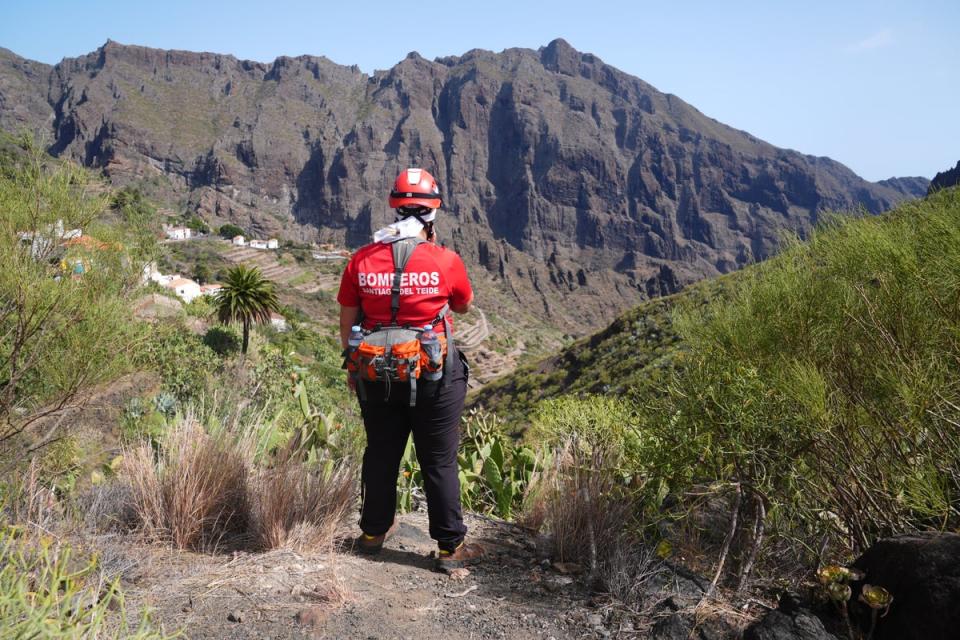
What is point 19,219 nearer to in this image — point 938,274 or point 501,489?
point 501,489

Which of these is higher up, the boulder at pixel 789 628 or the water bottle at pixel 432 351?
the water bottle at pixel 432 351

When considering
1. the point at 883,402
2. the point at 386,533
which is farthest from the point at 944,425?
the point at 386,533

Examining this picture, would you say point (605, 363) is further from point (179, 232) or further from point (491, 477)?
point (179, 232)

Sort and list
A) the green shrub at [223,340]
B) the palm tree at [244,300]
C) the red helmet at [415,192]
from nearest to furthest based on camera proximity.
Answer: the red helmet at [415,192], the green shrub at [223,340], the palm tree at [244,300]

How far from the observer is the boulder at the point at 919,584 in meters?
2.15

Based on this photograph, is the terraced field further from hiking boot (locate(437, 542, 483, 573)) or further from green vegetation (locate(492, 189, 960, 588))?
green vegetation (locate(492, 189, 960, 588))

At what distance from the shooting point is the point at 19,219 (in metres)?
4.75

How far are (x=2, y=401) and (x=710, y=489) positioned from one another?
4637 mm

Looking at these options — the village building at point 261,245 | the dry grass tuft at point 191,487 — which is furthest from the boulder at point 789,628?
the village building at point 261,245

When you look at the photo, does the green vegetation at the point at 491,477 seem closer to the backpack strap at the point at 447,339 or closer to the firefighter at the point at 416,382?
the firefighter at the point at 416,382

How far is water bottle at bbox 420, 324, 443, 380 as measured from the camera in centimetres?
325

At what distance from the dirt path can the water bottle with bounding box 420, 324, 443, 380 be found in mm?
1112

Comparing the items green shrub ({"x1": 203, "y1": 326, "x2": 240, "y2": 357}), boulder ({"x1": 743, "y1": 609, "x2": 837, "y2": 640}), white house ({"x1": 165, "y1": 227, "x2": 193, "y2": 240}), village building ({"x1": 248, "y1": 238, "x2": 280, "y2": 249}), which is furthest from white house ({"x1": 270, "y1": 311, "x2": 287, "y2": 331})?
village building ({"x1": 248, "y1": 238, "x2": 280, "y2": 249})

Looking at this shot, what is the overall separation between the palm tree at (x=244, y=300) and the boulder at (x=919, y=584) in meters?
18.7
